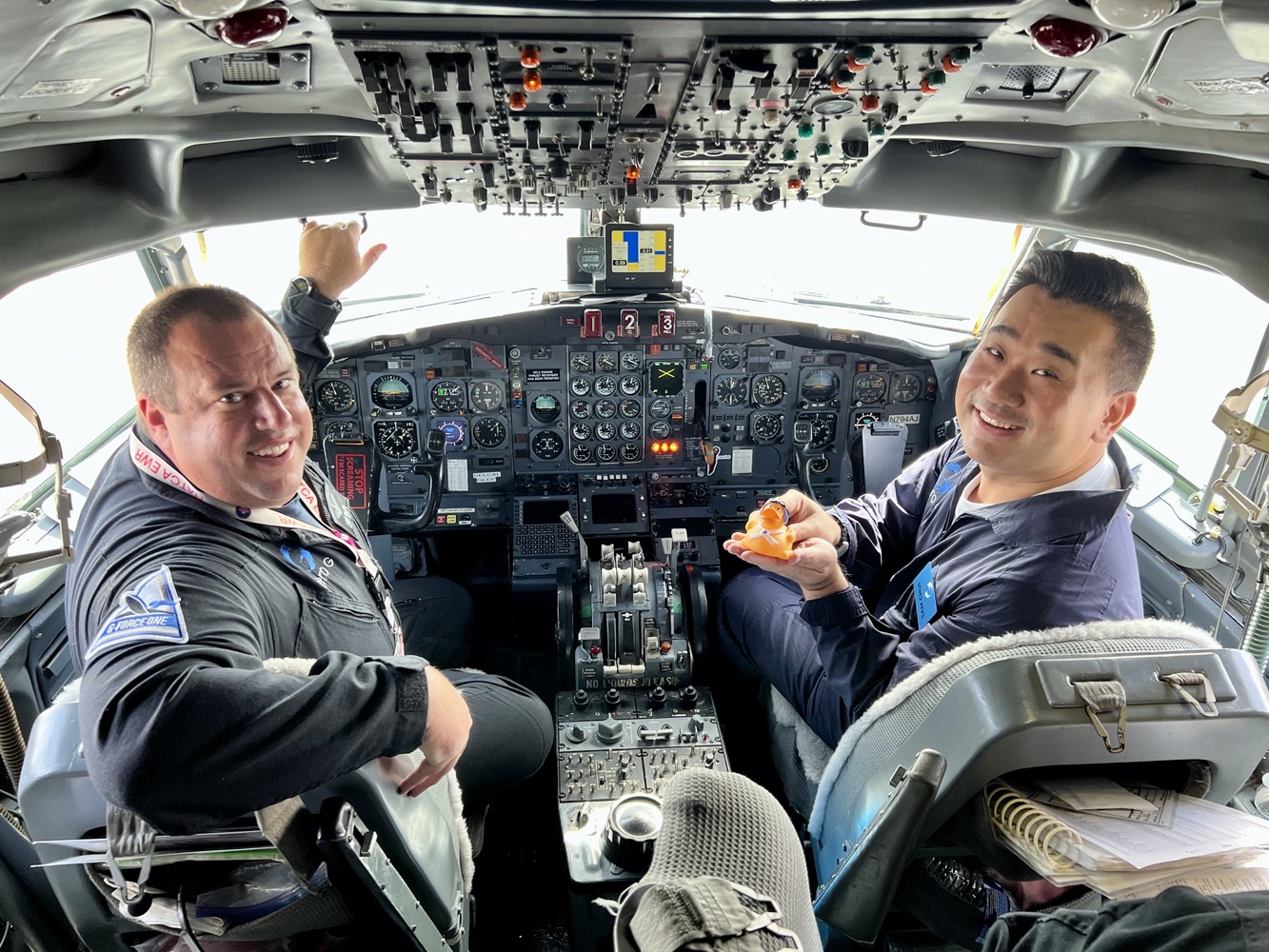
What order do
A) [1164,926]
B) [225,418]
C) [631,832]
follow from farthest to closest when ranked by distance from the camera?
[631,832]
[225,418]
[1164,926]

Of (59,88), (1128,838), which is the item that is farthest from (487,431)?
(1128,838)

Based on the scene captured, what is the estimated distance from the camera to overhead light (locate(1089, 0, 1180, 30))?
1.27 m

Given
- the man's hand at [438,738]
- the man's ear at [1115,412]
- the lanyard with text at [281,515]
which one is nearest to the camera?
the man's hand at [438,738]

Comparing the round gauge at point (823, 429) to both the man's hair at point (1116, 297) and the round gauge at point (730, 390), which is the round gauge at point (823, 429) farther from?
the man's hair at point (1116, 297)

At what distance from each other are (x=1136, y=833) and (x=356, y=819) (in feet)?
3.69

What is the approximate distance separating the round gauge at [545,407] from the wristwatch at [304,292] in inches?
67.3

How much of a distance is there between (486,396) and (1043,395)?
2.93 metres

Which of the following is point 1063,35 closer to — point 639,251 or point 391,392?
point 639,251

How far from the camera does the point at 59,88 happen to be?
60.5 inches

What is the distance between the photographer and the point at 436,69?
1.60 metres

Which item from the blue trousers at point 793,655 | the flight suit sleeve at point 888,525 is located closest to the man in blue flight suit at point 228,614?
the blue trousers at point 793,655

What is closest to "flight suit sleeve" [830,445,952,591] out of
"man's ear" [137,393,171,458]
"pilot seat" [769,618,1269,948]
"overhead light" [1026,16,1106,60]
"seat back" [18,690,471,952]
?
"pilot seat" [769,618,1269,948]

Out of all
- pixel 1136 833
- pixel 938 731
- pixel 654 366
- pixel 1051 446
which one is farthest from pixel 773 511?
pixel 654 366

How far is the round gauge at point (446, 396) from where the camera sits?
4.09 metres
